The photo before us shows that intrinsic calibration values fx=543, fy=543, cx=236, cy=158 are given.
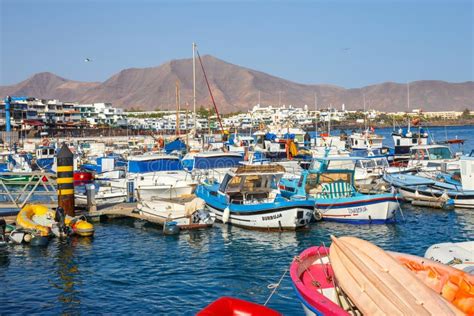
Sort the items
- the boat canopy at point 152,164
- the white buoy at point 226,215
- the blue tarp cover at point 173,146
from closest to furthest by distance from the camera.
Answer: the white buoy at point 226,215, the boat canopy at point 152,164, the blue tarp cover at point 173,146

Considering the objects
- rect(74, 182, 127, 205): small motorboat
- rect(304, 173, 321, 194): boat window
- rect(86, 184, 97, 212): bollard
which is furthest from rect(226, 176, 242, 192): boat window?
rect(74, 182, 127, 205): small motorboat

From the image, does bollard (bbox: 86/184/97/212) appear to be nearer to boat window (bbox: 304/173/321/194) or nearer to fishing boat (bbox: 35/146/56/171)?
boat window (bbox: 304/173/321/194)

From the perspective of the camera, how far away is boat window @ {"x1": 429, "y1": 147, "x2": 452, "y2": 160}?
143 ft

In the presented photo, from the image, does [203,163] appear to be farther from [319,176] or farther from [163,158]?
[319,176]

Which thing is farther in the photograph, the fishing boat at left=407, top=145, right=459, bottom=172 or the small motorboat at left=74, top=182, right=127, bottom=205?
the fishing boat at left=407, top=145, right=459, bottom=172

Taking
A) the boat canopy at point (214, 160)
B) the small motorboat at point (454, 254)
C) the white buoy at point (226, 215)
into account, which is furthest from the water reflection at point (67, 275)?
the boat canopy at point (214, 160)

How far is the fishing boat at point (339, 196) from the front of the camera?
1095 inches

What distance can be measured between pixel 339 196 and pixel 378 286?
63.7ft

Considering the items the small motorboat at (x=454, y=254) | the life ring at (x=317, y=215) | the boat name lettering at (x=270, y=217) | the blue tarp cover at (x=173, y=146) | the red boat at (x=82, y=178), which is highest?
the blue tarp cover at (x=173, y=146)

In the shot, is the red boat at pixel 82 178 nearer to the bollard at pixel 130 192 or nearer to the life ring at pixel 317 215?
the bollard at pixel 130 192

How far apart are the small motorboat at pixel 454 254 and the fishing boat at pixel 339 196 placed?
34.9 ft

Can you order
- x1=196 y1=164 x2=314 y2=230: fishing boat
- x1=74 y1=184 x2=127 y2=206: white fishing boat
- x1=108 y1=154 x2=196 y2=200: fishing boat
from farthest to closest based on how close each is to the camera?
x1=108 y1=154 x2=196 y2=200: fishing boat → x1=74 y1=184 x2=127 y2=206: white fishing boat → x1=196 y1=164 x2=314 y2=230: fishing boat

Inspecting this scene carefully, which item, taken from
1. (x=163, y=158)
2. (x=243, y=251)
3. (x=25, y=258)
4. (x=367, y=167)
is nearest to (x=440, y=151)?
(x=367, y=167)

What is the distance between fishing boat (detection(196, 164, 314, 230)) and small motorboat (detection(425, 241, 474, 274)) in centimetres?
985
